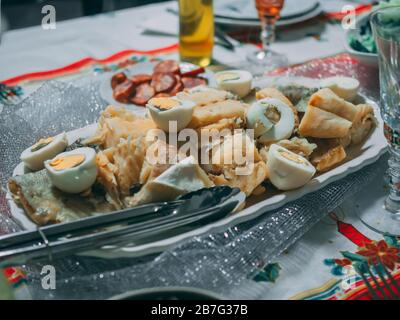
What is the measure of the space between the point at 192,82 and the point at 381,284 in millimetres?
790

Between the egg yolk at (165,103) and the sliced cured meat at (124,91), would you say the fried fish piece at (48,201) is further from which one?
the sliced cured meat at (124,91)

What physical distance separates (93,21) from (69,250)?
4.34 feet

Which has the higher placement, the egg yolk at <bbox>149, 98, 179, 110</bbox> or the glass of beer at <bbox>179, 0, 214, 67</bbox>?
the egg yolk at <bbox>149, 98, 179, 110</bbox>

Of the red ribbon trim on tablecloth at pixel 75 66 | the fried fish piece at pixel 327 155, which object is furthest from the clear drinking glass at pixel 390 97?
the red ribbon trim on tablecloth at pixel 75 66

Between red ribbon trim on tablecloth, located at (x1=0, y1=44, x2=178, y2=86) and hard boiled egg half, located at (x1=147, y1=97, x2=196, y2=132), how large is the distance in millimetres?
702

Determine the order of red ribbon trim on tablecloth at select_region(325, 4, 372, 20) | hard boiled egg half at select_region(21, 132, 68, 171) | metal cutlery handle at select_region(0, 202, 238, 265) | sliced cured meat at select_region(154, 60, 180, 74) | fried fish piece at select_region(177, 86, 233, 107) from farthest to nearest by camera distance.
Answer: red ribbon trim on tablecloth at select_region(325, 4, 372, 20), sliced cured meat at select_region(154, 60, 180, 74), fried fish piece at select_region(177, 86, 233, 107), hard boiled egg half at select_region(21, 132, 68, 171), metal cutlery handle at select_region(0, 202, 238, 265)

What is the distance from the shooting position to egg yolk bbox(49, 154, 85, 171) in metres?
0.99

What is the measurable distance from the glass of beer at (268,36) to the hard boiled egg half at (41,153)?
805 millimetres

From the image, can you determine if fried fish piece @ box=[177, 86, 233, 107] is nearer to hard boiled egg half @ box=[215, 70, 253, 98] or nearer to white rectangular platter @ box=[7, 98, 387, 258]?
hard boiled egg half @ box=[215, 70, 253, 98]

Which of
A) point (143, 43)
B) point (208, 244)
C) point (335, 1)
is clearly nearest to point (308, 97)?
point (208, 244)

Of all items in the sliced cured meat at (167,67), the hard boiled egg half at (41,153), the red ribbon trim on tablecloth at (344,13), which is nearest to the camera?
the hard boiled egg half at (41,153)

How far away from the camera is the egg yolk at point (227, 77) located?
1317mm

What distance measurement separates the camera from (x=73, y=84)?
1.55 meters

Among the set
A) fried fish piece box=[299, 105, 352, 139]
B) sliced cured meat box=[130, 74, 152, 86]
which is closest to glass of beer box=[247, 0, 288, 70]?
sliced cured meat box=[130, 74, 152, 86]
